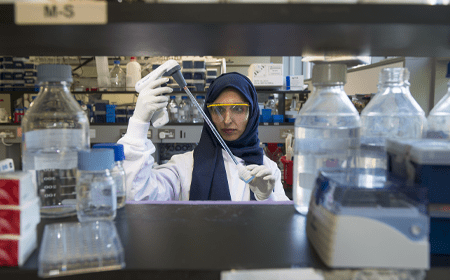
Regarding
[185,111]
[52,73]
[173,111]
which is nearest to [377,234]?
[52,73]

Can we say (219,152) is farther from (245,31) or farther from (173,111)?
(173,111)

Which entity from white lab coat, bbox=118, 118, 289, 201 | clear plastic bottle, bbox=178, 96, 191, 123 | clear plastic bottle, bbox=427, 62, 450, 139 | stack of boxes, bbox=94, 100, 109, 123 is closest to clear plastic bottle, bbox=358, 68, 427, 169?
clear plastic bottle, bbox=427, 62, 450, 139

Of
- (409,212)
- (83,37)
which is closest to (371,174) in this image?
(409,212)

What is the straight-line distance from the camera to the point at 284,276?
0.45m

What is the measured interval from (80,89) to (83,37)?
10.8 feet

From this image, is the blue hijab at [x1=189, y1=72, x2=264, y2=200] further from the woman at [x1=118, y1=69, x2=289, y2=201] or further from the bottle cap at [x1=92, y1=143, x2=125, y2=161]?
the bottle cap at [x1=92, y1=143, x2=125, y2=161]

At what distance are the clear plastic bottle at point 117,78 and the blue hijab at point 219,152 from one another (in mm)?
2173

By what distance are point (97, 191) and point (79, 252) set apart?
0.22 meters

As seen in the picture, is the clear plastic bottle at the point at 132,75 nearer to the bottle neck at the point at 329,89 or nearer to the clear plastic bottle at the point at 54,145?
the clear plastic bottle at the point at 54,145

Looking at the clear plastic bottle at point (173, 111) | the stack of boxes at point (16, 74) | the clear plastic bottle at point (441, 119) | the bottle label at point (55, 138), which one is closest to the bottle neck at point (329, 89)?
the clear plastic bottle at point (441, 119)

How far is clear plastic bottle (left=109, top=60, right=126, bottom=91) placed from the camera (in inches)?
141

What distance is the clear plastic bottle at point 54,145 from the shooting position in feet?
2.33

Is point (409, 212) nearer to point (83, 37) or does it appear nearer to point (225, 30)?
point (225, 30)

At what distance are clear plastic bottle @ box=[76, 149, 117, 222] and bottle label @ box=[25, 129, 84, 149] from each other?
125mm
